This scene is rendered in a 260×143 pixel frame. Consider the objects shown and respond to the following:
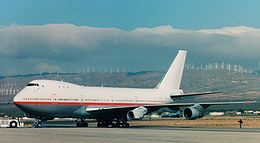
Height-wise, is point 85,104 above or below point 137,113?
above

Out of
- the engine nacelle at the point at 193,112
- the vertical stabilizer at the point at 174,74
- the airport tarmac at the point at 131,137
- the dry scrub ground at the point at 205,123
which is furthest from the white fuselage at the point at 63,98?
the airport tarmac at the point at 131,137

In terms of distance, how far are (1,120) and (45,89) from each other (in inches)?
375

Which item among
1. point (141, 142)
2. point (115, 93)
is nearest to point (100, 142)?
point (141, 142)

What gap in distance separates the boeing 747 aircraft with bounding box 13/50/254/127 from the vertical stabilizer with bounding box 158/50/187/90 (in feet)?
21.8

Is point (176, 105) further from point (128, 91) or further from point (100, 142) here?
point (100, 142)

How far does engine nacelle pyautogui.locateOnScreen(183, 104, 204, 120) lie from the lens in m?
61.7

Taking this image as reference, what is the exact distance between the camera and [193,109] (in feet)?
203

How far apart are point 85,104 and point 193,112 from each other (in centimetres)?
1249

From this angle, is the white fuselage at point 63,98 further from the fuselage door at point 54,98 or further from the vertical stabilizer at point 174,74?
the vertical stabilizer at point 174,74

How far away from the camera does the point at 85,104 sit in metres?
63.4

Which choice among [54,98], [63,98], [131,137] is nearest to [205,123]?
[63,98]

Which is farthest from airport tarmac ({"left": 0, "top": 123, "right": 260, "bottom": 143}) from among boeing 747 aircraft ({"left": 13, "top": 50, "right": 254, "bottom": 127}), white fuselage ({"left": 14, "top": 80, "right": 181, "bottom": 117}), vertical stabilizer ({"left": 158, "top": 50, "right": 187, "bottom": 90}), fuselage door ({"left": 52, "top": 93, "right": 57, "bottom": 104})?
vertical stabilizer ({"left": 158, "top": 50, "right": 187, "bottom": 90})

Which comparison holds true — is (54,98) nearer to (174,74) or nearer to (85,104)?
(85,104)

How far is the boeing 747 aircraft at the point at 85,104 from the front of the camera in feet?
200
